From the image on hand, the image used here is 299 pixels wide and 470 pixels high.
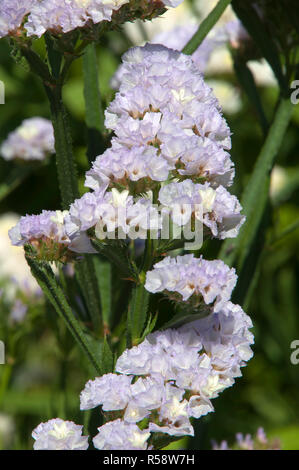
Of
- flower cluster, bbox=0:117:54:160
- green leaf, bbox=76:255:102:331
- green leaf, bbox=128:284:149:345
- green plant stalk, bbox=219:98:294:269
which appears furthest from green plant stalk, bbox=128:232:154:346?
flower cluster, bbox=0:117:54:160

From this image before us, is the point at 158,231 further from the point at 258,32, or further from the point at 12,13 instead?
the point at 258,32

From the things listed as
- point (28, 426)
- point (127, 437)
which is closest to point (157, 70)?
point (127, 437)

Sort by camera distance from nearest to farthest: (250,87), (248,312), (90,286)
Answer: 1. (90,286)
2. (250,87)
3. (248,312)

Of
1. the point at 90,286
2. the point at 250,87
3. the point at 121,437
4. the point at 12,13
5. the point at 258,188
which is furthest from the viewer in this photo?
the point at 250,87

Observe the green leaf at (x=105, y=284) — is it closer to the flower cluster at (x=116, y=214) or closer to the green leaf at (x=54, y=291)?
the green leaf at (x=54, y=291)

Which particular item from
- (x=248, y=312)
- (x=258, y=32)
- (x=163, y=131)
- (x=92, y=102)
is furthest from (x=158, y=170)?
(x=248, y=312)

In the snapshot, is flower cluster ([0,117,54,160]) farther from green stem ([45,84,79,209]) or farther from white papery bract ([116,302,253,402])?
white papery bract ([116,302,253,402])

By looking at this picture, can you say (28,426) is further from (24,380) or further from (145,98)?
(145,98)
